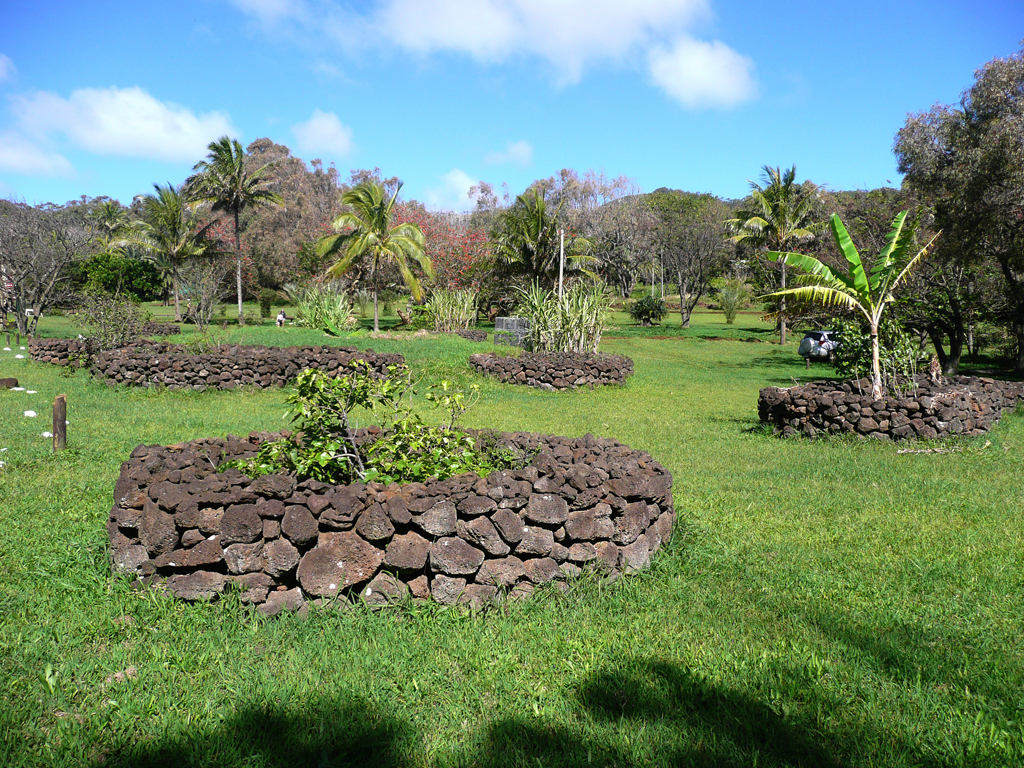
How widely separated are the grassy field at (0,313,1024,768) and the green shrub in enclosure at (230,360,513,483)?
975 millimetres

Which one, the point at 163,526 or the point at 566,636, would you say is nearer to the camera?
the point at 566,636

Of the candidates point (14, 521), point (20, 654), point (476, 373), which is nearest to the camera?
point (20, 654)

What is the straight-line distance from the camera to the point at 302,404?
4.67 meters

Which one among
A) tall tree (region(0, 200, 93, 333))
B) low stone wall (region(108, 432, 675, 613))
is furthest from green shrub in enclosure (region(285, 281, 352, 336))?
low stone wall (region(108, 432, 675, 613))

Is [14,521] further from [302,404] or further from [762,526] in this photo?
[762,526]

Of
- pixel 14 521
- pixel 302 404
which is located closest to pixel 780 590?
pixel 302 404

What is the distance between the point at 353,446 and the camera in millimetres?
4734

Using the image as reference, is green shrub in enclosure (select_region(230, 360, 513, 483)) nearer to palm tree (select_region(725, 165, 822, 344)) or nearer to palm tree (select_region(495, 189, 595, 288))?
palm tree (select_region(495, 189, 595, 288))

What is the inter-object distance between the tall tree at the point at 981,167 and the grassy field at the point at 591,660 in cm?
1305

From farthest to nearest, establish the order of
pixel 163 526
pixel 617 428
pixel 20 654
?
1. pixel 617 428
2. pixel 163 526
3. pixel 20 654

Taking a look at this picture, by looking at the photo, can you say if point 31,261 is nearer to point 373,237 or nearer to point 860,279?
point 373,237

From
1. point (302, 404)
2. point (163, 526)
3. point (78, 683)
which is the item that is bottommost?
point (78, 683)

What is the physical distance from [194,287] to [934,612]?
31050 mm

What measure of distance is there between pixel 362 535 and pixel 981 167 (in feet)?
59.1
